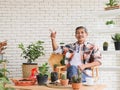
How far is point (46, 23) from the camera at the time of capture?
5.63 metres

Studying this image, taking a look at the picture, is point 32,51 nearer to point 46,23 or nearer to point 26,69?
point 26,69

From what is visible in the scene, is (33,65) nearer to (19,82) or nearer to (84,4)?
(84,4)

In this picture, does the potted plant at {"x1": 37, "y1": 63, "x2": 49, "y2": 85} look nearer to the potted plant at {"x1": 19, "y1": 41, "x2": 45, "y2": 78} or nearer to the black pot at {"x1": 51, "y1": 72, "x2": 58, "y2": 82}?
the black pot at {"x1": 51, "y1": 72, "x2": 58, "y2": 82}

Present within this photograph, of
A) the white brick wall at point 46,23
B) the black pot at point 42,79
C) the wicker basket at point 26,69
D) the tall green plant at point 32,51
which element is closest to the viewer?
the black pot at point 42,79

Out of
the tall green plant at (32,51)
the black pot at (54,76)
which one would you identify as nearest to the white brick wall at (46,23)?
the tall green plant at (32,51)

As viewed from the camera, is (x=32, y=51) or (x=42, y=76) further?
(x=32, y=51)

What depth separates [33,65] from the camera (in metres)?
5.23

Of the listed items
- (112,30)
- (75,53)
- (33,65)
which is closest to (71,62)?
(75,53)

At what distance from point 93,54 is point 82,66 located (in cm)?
29

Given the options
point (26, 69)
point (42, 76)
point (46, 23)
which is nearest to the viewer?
point (42, 76)

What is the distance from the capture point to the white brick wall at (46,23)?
554cm

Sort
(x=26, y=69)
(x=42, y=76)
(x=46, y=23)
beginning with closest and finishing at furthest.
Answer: (x=42, y=76) → (x=26, y=69) → (x=46, y=23)

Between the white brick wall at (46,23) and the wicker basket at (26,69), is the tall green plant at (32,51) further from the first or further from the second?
the white brick wall at (46,23)

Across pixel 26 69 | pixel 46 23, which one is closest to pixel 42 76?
pixel 26 69
